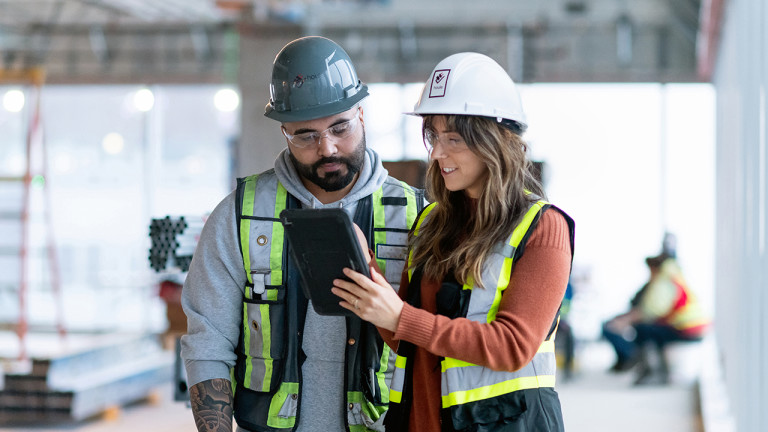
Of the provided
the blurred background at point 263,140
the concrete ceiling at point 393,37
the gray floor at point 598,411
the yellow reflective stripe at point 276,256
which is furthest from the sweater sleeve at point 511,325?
the concrete ceiling at point 393,37

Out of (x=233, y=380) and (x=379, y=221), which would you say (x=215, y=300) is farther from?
(x=379, y=221)

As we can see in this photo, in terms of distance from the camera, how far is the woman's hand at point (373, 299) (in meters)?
1.70

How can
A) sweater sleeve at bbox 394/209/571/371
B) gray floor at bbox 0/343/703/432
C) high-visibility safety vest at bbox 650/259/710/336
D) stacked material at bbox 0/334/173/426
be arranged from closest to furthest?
sweater sleeve at bbox 394/209/571/371 < stacked material at bbox 0/334/173/426 < gray floor at bbox 0/343/703/432 < high-visibility safety vest at bbox 650/259/710/336

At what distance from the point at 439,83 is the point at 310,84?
339 millimetres

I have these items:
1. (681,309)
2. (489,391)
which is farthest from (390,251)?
(681,309)

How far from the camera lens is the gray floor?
6871mm

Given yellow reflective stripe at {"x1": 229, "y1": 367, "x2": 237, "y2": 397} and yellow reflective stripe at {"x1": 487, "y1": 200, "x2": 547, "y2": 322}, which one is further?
yellow reflective stripe at {"x1": 229, "y1": 367, "x2": 237, "y2": 397}

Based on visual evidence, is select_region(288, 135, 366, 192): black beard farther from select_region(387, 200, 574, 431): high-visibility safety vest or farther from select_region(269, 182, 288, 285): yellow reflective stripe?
select_region(387, 200, 574, 431): high-visibility safety vest

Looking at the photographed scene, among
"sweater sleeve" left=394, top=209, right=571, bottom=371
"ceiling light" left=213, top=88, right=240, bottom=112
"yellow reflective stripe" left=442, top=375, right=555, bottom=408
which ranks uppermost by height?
"ceiling light" left=213, top=88, right=240, bottom=112

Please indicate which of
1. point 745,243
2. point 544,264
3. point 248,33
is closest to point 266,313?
point 544,264

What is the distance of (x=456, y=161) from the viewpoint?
1.82 metres

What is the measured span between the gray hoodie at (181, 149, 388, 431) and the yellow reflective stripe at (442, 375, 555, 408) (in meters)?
0.39

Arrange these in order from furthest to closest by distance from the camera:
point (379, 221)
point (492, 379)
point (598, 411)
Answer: point (598, 411), point (379, 221), point (492, 379)

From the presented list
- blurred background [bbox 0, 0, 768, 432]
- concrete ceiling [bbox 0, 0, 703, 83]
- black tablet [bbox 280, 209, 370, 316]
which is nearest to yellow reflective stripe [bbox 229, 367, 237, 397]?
black tablet [bbox 280, 209, 370, 316]
